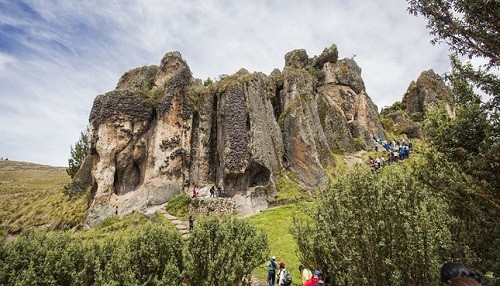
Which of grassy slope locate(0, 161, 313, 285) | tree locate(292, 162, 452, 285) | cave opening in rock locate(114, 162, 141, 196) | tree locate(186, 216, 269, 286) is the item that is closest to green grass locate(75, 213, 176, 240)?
grassy slope locate(0, 161, 313, 285)

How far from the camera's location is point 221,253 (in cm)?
1495

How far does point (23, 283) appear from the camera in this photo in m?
14.9

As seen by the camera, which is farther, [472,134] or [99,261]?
[99,261]

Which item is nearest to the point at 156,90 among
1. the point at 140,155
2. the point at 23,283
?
the point at 140,155

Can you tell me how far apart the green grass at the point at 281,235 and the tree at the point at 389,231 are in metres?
6.06

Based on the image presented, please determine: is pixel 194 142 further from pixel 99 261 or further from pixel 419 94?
pixel 419 94

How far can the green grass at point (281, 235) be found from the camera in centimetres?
2364

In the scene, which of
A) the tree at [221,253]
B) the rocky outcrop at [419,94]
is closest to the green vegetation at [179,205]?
the tree at [221,253]

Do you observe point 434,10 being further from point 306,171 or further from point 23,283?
point 306,171

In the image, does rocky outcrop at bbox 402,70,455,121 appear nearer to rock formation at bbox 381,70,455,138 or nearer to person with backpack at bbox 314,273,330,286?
rock formation at bbox 381,70,455,138

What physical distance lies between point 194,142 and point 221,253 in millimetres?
30105

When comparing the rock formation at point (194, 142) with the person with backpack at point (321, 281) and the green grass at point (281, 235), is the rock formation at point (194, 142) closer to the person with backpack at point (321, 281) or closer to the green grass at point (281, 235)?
the green grass at point (281, 235)

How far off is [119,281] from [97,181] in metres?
28.0

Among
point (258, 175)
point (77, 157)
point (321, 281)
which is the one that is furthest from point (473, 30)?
point (77, 157)
